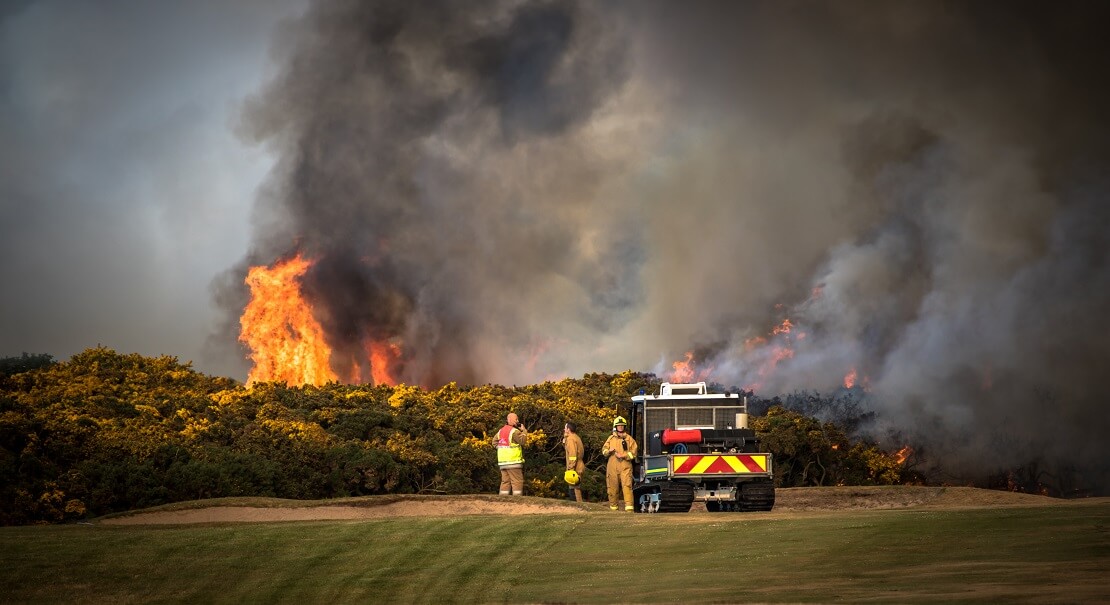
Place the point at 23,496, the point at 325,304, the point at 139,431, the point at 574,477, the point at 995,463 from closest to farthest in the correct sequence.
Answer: the point at 574,477, the point at 23,496, the point at 139,431, the point at 995,463, the point at 325,304

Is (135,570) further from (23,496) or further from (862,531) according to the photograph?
(23,496)

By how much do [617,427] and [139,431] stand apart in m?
17.5

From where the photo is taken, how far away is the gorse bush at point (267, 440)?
35.1 meters

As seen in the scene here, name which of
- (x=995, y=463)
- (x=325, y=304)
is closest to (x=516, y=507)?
(x=995, y=463)

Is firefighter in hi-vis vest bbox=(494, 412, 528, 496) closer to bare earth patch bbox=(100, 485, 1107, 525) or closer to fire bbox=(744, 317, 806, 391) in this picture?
bare earth patch bbox=(100, 485, 1107, 525)

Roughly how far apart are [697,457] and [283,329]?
3138 centimetres

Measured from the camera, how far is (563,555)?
20031 mm

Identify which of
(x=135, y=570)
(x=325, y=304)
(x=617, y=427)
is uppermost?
(x=325, y=304)

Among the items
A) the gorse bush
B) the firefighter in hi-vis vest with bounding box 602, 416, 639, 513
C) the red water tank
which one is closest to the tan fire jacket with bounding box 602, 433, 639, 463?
the firefighter in hi-vis vest with bounding box 602, 416, 639, 513

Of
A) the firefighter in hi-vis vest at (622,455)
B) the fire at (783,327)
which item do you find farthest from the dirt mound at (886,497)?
the fire at (783,327)

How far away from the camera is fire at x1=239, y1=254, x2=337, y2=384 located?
178 ft

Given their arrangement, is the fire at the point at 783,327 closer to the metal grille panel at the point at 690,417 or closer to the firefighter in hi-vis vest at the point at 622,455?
the metal grille panel at the point at 690,417

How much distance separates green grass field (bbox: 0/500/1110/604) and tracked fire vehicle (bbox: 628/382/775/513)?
3.77 metres

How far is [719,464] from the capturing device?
27562mm
